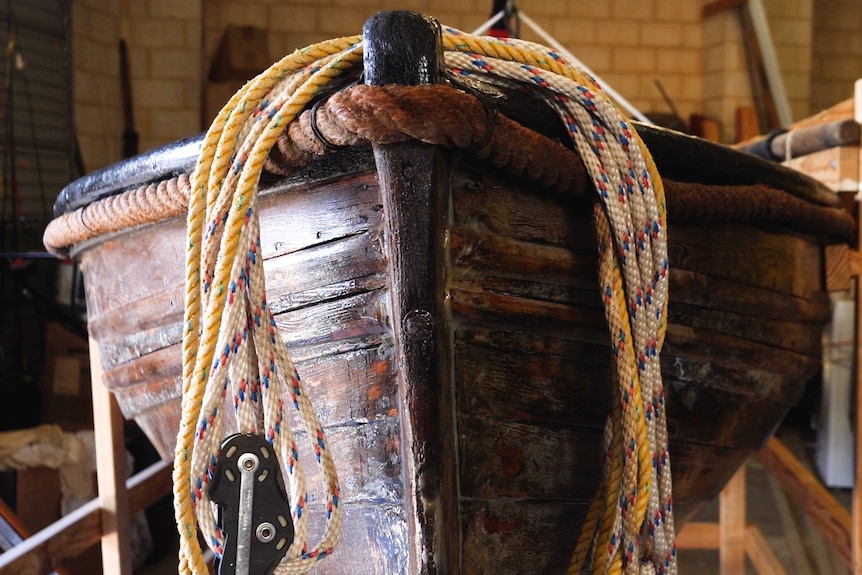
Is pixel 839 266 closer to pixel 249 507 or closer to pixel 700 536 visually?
pixel 700 536

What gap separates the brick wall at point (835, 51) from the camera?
191 inches

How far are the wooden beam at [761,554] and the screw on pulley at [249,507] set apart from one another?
165cm

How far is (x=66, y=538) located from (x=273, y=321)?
99cm

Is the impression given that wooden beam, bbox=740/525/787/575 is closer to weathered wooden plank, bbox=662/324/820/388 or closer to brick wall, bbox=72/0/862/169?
weathered wooden plank, bbox=662/324/820/388

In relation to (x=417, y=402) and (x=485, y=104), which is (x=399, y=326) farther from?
(x=485, y=104)

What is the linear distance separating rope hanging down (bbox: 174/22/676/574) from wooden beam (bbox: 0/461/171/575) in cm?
76

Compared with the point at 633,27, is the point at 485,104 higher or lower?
lower

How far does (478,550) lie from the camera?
885 mm

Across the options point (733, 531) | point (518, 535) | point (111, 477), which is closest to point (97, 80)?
point (111, 477)

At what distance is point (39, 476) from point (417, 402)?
1.83 m

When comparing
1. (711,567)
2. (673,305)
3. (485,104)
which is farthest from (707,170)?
(711,567)

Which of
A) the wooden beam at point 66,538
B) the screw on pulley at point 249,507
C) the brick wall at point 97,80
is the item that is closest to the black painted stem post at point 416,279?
the screw on pulley at point 249,507

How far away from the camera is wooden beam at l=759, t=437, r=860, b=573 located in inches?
62.0

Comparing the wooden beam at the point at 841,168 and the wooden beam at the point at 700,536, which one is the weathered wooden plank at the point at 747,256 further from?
the wooden beam at the point at 700,536
